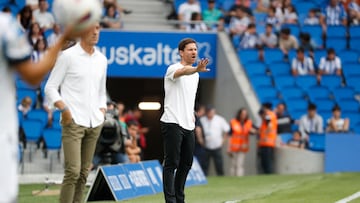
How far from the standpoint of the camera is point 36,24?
22.5 metres

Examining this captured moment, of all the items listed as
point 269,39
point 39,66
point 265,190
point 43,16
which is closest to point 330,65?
point 269,39

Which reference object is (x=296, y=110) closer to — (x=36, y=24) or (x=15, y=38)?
(x=36, y=24)

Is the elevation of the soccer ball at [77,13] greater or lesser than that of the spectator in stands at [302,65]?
greater

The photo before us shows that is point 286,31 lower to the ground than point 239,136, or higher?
higher

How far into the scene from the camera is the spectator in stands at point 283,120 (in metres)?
23.0

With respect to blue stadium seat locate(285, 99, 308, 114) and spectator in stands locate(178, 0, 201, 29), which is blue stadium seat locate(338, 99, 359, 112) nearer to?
blue stadium seat locate(285, 99, 308, 114)

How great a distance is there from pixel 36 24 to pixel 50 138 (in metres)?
2.87

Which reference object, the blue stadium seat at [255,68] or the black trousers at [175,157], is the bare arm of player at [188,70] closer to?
the black trousers at [175,157]

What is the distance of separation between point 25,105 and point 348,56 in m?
8.96

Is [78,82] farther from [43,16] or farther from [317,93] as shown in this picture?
[317,93]

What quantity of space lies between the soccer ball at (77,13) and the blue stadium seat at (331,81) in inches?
735

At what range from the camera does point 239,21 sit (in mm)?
25484

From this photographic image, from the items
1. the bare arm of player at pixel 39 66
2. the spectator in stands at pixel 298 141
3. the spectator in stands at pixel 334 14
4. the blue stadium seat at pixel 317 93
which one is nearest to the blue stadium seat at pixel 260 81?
the blue stadium seat at pixel 317 93

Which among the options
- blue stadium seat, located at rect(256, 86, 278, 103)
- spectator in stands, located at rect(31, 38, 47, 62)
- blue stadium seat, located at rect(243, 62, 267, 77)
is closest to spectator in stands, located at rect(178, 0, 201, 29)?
blue stadium seat, located at rect(243, 62, 267, 77)
